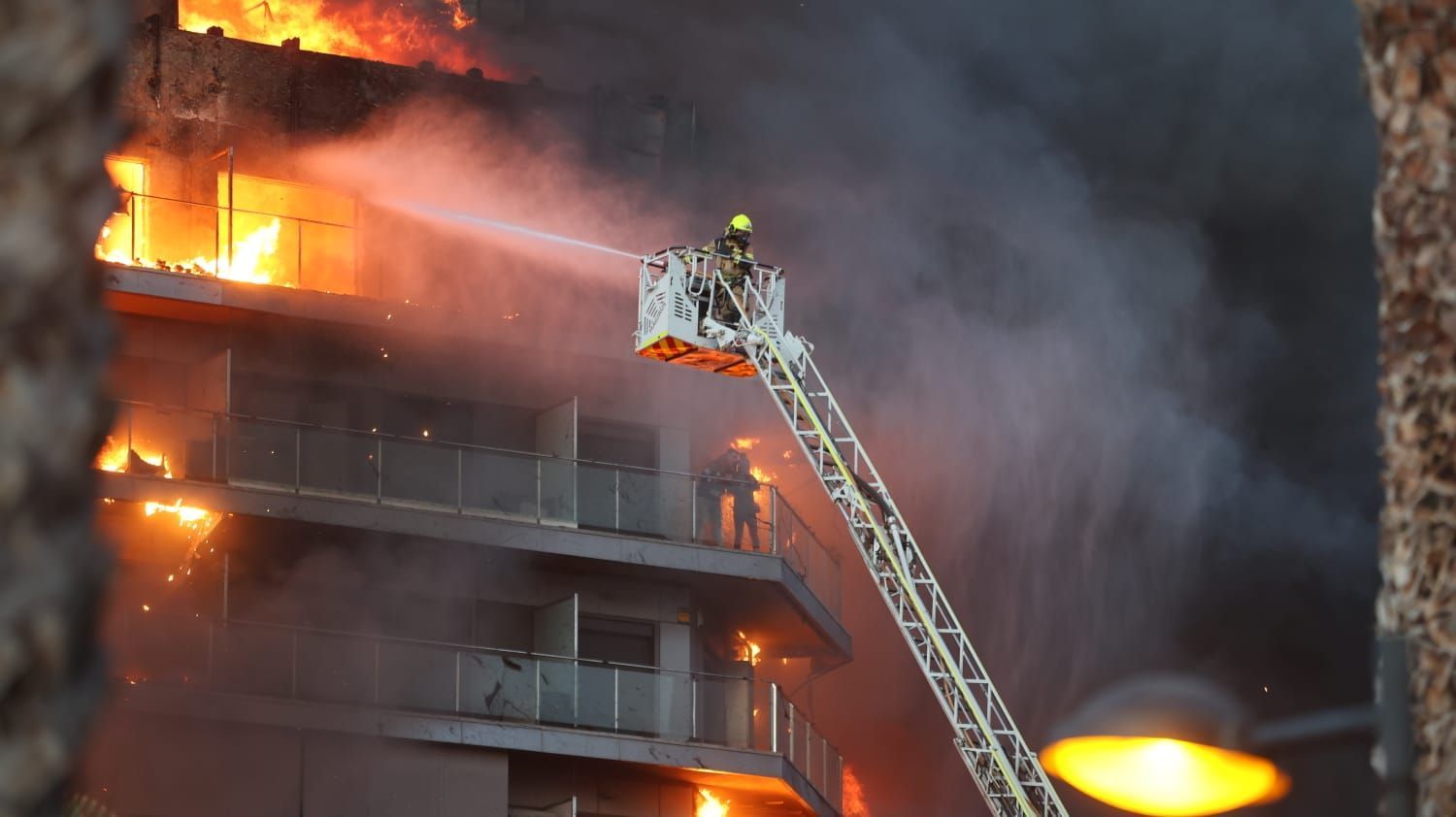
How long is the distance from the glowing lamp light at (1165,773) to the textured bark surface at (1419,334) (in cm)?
354

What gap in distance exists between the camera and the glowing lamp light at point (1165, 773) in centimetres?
1251

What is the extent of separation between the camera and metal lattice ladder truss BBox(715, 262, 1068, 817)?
31.1 meters

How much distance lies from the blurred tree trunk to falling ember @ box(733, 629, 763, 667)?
32.6 meters

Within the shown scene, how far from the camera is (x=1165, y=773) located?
12.9 m

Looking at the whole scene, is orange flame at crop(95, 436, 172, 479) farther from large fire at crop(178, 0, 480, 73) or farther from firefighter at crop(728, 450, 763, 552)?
large fire at crop(178, 0, 480, 73)

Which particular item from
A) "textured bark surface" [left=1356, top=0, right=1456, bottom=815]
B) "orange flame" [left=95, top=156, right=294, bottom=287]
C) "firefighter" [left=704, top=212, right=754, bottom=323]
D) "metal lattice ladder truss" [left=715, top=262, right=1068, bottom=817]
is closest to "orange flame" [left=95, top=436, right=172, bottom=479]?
"orange flame" [left=95, top=156, right=294, bottom=287]

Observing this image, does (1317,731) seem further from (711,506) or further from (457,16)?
(457,16)

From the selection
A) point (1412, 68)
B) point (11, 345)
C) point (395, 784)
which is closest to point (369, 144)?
point (395, 784)

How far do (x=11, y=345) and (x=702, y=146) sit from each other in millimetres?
34892

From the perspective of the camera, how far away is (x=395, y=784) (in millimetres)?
31047

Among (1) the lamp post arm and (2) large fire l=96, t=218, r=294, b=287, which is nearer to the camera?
(1) the lamp post arm

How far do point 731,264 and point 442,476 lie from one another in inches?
218

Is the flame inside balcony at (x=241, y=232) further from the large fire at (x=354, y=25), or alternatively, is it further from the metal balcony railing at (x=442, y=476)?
the large fire at (x=354, y=25)

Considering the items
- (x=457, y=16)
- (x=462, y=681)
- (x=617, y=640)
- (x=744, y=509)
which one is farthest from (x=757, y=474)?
(x=462, y=681)
